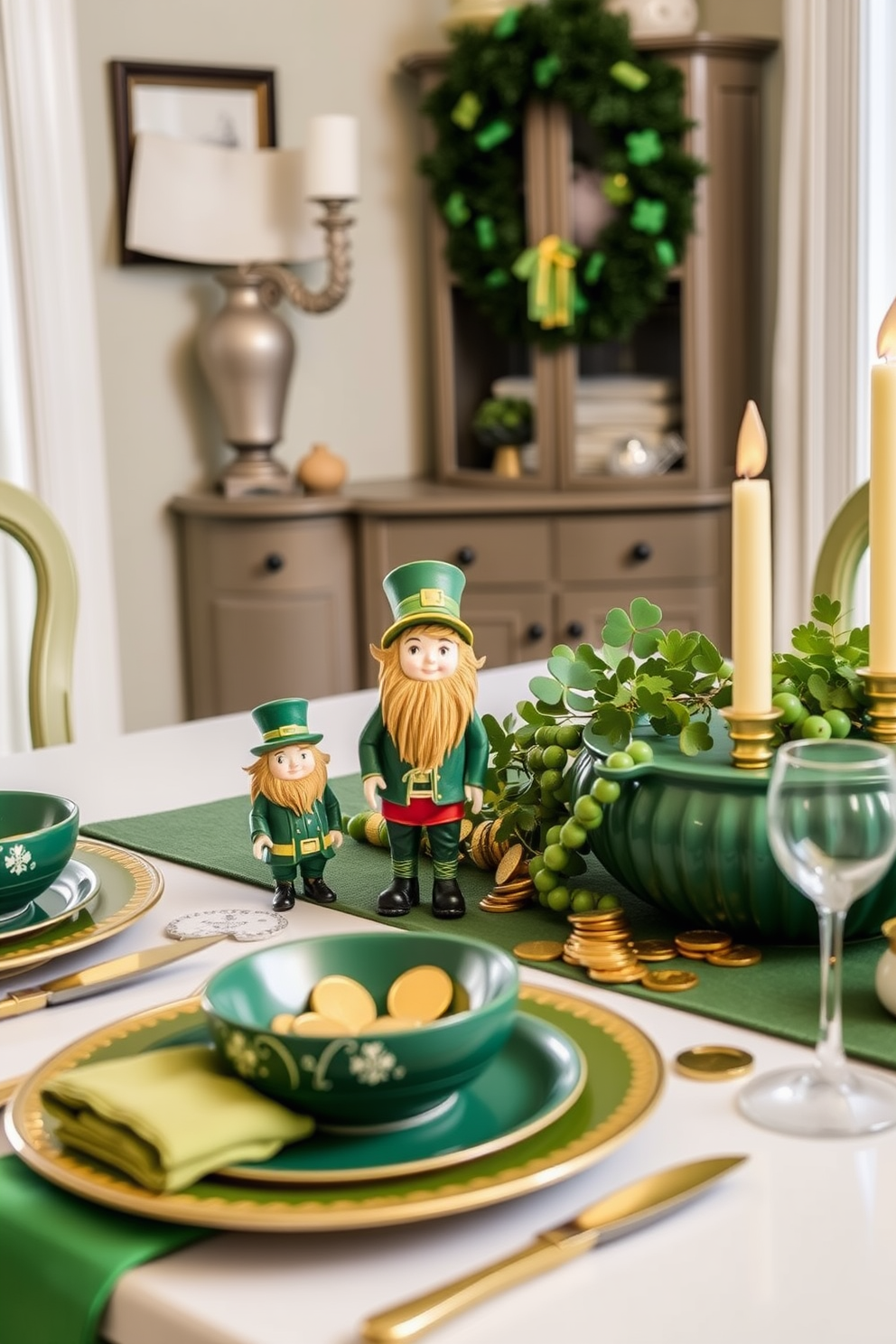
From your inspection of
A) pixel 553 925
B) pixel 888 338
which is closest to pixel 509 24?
pixel 888 338

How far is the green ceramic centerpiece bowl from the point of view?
95cm

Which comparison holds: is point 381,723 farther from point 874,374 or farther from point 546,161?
point 546,161

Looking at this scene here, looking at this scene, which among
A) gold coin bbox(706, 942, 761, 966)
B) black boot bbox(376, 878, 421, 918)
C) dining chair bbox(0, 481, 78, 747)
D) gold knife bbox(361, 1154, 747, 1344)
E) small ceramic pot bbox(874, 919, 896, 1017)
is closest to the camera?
gold knife bbox(361, 1154, 747, 1344)

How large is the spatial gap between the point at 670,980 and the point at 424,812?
0.65 feet

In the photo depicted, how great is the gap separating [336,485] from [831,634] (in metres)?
2.57

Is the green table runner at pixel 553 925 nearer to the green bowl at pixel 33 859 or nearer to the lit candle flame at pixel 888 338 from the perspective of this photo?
the green bowl at pixel 33 859

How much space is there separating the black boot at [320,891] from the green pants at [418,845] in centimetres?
5

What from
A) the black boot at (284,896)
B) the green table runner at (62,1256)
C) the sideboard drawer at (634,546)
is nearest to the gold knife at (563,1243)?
the green table runner at (62,1256)

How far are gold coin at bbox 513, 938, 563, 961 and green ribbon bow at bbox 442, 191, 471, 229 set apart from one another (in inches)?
109

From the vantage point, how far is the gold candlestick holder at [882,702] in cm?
98

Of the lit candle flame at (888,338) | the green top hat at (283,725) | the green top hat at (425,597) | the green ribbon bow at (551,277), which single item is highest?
the green ribbon bow at (551,277)

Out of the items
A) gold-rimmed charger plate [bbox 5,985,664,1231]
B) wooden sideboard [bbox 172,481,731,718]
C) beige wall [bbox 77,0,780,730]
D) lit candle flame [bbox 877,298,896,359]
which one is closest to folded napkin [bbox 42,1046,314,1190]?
gold-rimmed charger plate [bbox 5,985,664,1231]

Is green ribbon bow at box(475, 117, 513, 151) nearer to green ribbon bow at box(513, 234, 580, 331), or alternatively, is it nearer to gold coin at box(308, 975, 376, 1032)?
green ribbon bow at box(513, 234, 580, 331)

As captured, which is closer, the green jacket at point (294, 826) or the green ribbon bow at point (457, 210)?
the green jacket at point (294, 826)
